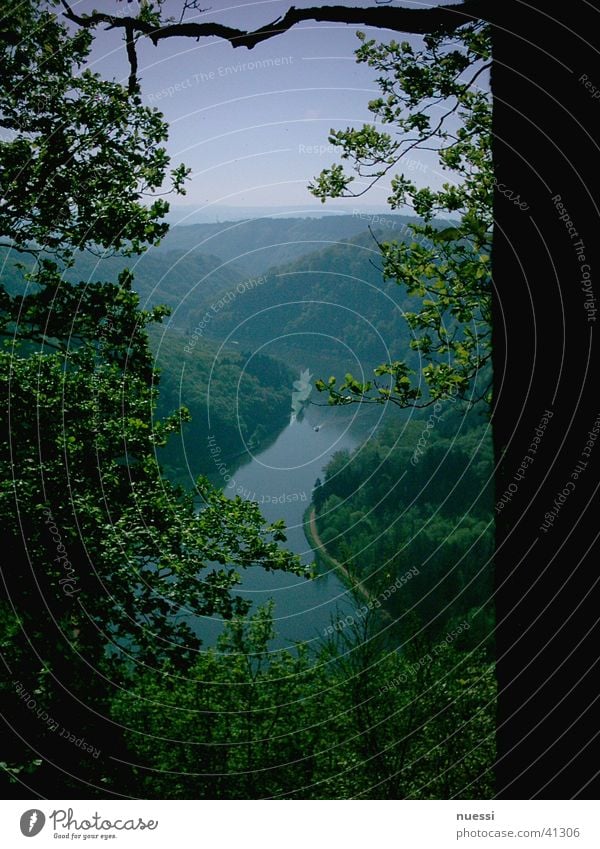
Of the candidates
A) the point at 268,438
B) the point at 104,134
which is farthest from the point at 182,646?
the point at 268,438

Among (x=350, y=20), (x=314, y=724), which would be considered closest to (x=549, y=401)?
(x=350, y=20)

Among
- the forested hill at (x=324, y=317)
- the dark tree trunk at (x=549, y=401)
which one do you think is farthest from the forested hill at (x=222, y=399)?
the dark tree trunk at (x=549, y=401)

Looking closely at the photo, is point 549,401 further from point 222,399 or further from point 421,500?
point 222,399

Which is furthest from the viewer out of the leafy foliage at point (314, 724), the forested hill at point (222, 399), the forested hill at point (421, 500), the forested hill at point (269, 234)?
the forested hill at point (269, 234)

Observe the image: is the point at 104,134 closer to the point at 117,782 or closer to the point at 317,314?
the point at 117,782

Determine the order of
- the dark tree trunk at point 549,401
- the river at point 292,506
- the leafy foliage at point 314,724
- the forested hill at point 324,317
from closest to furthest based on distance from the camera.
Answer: the dark tree trunk at point 549,401 < the leafy foliage at point 314,724 < the river at point 292,506 < the forested hill at point 324,317

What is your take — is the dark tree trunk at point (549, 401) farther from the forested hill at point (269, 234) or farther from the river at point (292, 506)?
the forested hill at point (269, 234)
